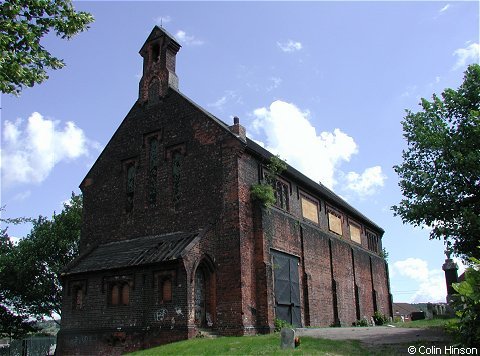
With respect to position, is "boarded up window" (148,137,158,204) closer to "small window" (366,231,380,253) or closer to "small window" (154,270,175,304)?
"small window" (154,270,175,304)

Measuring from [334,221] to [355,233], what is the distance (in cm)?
480

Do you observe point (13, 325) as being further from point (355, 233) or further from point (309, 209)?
point (355, 233)

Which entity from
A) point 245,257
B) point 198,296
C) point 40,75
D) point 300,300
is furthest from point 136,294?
point 40,75

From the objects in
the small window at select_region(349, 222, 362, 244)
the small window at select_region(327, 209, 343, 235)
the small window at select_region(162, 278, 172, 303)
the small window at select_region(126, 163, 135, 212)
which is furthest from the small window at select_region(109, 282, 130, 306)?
the small window at select_region(349, 222, 362, 244)

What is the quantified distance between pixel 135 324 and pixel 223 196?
6.61 meters

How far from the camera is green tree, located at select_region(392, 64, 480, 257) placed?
2000 cm

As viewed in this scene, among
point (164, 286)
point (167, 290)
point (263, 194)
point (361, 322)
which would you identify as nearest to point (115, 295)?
point (164, 286)

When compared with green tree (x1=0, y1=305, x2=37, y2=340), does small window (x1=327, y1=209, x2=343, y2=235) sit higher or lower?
higher

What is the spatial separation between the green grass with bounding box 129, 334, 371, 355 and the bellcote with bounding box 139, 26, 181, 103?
43.8ft

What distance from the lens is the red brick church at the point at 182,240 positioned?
20.5 meters

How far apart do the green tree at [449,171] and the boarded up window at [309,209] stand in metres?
6.47

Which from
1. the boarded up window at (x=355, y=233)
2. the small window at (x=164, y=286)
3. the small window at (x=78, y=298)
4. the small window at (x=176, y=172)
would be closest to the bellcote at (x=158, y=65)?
the small window at (x=176, y=172)

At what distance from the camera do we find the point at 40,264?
37.7m

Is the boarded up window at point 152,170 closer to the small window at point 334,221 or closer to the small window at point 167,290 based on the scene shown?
the small window at point 167,290
